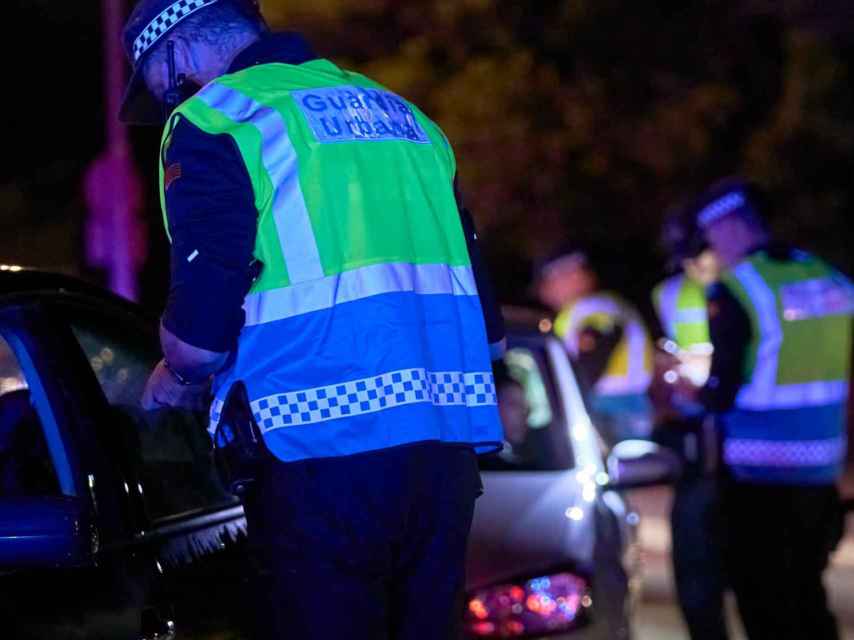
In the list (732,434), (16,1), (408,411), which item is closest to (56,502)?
(408,411)

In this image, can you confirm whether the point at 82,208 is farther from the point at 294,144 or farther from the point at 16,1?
the point at 294,144

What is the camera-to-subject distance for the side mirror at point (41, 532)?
280cm

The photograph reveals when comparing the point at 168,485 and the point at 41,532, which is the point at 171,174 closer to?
the point at 41,532

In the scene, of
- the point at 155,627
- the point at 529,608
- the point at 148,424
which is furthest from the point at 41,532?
the point at 529,608

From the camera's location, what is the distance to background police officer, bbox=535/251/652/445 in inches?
355

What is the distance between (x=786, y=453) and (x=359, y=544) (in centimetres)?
325

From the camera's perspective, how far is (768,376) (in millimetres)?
6031

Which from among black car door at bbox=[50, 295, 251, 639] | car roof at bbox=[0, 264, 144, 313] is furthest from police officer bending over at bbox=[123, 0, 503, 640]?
car roof at bbox=[0, 264, 144, 313]

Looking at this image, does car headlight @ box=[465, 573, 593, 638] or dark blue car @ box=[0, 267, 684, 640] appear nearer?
dark blue car @ box=[0, 267, 684, 640]

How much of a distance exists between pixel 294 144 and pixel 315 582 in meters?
0.75

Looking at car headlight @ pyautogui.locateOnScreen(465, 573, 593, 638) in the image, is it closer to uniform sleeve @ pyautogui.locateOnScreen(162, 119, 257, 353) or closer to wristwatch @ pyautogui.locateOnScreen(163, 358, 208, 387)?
wristwatch @ pyautogui.locateOnScreen(163, 358, 208, 387)

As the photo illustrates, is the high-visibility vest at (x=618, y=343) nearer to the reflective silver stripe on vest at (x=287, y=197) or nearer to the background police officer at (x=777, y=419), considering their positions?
the background police officer at (x=777, y=419)

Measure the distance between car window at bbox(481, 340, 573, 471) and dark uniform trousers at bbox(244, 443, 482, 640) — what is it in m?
2.36

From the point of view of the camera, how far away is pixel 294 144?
3.07 metres
